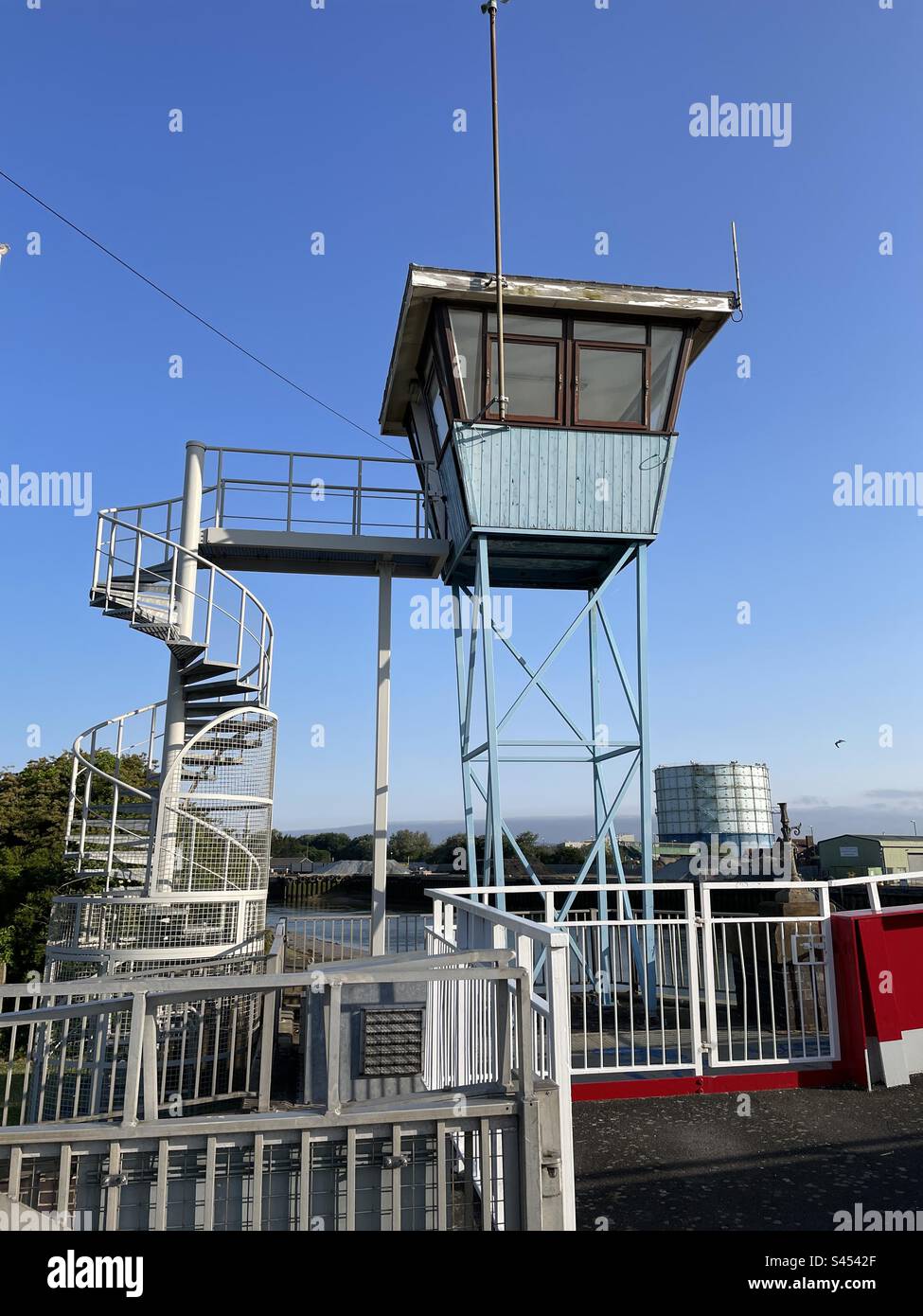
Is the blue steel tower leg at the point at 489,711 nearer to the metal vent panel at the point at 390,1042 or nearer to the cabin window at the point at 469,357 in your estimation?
the cabin window at the point at 469,357

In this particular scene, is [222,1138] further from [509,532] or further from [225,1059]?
[509,532]

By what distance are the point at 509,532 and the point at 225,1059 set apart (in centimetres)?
907

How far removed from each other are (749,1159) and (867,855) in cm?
4730

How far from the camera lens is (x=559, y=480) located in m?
13.8

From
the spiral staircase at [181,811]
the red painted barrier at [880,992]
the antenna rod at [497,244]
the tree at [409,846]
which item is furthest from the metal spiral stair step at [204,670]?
the tree at [409,846]

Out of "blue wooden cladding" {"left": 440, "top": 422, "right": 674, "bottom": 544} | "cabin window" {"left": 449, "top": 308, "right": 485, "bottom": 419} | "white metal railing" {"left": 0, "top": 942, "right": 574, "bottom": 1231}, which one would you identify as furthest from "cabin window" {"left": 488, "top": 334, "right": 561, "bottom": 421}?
"white metal railing" {"left": 0, "top": 942, "right": 574, "bottom": 1231}

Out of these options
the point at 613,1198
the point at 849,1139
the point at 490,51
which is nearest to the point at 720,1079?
the point at 849,1139

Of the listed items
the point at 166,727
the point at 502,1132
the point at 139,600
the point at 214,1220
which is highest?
the point at 139,600

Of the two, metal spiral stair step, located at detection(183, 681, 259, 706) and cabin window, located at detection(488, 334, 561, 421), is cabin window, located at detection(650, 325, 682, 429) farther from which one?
metal spiral stair step, located at detection(183, 681, 259, 706)

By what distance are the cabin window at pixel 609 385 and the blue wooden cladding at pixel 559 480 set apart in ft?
1.10

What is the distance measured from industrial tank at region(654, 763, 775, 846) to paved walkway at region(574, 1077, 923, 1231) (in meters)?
39.3

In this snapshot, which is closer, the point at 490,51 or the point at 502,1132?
the point at 502,1132
